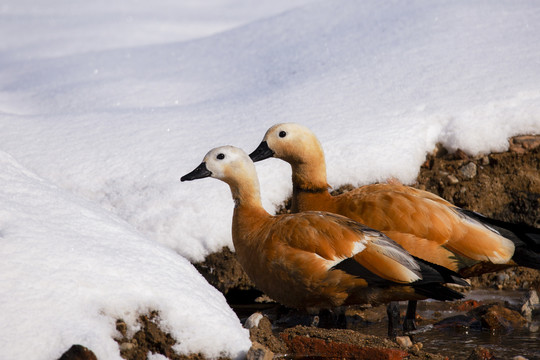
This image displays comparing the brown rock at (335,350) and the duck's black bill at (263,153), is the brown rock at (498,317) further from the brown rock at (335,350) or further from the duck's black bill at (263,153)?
the duck's black bill at (263,153)

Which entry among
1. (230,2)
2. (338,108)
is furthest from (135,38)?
(338,108)

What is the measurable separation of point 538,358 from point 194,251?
8.51ft

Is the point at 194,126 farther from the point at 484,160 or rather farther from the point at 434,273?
the point at 434,273

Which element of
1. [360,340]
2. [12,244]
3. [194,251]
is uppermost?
[12,244]

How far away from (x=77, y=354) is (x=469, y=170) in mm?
4218

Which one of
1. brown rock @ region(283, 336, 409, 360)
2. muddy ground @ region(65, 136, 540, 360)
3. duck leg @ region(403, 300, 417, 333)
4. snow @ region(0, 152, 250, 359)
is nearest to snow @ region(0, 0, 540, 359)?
snow @ region(0, 152, 250, 359)

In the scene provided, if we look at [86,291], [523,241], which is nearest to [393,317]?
[523,241]

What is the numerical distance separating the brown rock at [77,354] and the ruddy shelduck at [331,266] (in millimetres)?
1928

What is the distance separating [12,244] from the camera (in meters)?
3.21

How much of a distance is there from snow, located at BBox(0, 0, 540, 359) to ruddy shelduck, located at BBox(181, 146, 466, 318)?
899mm

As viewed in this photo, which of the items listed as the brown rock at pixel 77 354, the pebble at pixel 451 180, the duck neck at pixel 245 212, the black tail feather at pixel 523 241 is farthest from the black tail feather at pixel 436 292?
the brown rock at pixel 77 354

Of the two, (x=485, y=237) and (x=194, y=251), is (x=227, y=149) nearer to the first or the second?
(x=194, y=251)

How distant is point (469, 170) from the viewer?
6191 millimetres

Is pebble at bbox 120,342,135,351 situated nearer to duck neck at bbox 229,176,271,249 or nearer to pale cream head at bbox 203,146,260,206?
duck neck at bbox 229,176,271,249
